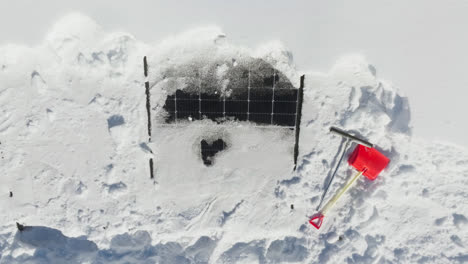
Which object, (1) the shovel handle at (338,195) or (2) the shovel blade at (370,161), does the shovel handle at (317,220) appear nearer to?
(1) the shovel handle at (338,195)

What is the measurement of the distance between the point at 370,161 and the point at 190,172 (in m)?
2.34

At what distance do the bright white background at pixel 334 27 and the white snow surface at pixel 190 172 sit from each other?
6.2 inches

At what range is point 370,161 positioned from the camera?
12.7 feet

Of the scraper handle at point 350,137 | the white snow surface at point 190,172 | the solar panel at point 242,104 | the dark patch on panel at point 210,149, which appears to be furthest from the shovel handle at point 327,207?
the dark patch on panel at point 210,149

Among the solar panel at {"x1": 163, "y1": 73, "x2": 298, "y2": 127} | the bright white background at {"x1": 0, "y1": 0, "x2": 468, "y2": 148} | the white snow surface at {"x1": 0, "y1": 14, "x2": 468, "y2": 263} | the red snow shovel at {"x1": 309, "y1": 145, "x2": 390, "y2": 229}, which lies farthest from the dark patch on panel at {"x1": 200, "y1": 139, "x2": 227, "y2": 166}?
the red snow shovel at {"x1": 309, "y1": 145, "x2": 390, "y2": 229}

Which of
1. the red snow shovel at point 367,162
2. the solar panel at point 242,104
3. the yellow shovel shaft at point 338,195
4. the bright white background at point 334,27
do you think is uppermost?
the bright white background at point 334,27

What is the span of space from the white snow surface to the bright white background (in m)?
0.16

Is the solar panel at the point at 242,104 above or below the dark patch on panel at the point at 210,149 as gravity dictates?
above

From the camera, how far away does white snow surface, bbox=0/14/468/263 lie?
12.7 feet

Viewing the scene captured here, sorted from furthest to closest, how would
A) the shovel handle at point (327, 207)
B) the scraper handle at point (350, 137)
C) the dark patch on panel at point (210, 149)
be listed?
the dark patch on panel at point (210, 149)
the shovel handle at point (327, 207)
the scraper handle at point (350, 137)

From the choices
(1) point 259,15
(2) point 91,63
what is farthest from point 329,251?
(2) point 91,63

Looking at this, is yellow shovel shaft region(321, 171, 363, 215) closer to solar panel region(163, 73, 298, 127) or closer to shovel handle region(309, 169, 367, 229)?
shovel handle region(309, 169, 367, 229)

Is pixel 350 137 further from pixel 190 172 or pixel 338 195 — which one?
pixel 190 172

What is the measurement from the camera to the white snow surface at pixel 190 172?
12.7 feet
